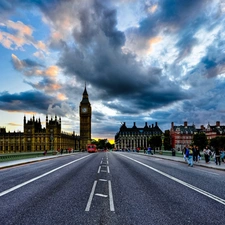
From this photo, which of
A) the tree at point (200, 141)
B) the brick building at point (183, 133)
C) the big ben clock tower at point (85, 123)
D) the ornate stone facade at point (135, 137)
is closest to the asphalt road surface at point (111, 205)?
the tree at point (200, 141)

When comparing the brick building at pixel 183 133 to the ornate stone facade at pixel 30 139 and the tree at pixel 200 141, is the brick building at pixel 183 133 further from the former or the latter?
the ornate stone facade at pixel 30 139

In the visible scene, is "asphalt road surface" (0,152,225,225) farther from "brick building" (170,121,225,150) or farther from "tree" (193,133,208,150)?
"brick building" (170,121,225,150)

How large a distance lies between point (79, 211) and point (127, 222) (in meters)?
1.62

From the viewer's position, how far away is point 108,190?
10.0m

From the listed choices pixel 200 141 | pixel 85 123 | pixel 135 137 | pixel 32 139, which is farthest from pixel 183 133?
pixel 32 139

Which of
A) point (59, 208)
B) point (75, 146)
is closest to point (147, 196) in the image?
point (59, 208)

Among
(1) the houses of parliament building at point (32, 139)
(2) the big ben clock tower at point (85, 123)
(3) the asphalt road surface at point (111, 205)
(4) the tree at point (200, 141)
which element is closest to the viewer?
(3) the asphalt road surface at point (111, 205)

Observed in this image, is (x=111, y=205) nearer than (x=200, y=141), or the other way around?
(x=111, y=205)

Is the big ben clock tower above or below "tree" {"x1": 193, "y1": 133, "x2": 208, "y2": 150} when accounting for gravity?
above

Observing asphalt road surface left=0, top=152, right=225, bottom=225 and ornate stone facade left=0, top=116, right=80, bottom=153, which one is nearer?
asphalt road surface left=0, top=152, right=225, bottom=225

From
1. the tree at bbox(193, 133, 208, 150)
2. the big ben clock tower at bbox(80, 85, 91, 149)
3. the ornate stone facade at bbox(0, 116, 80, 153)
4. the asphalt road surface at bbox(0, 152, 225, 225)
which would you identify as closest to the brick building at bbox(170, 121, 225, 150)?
the tree at bbox(193, 133, 208, 150)

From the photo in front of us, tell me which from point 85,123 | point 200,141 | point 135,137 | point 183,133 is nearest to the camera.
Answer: point 200,141

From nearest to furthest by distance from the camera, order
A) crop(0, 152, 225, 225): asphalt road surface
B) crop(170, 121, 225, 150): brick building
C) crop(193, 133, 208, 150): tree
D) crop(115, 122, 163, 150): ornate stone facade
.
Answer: crop(0, 152, 225, 225): asphalt road surface → crop(193, 133, 208, 150): tree → crop(170, 121, 225, 150): brick building → crop(115, 122, 163, 150): ornate stone facade

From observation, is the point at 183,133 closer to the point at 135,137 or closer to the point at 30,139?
the point at 135,137
